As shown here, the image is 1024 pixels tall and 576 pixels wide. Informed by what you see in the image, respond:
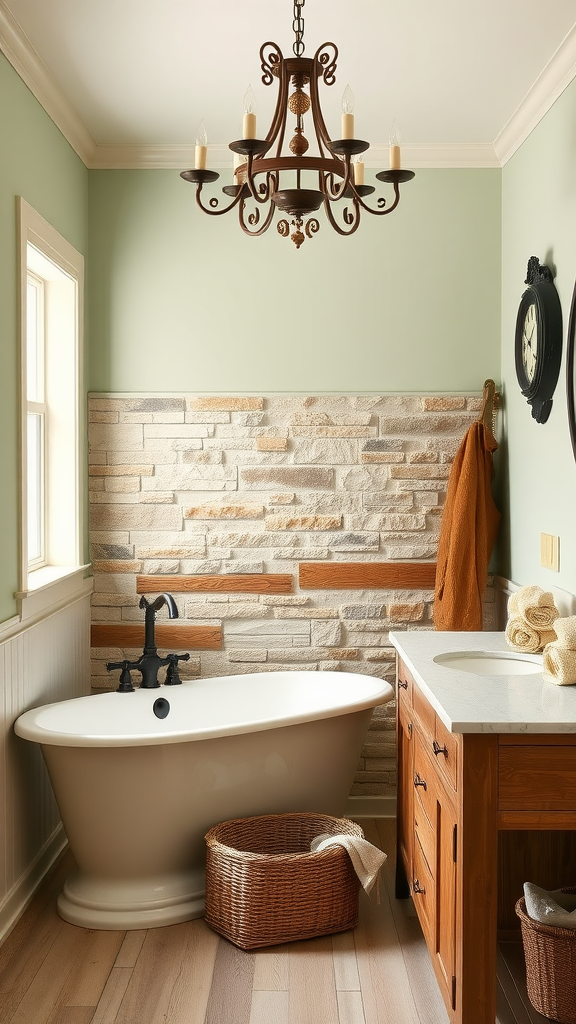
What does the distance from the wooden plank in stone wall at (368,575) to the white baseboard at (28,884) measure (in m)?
1.36

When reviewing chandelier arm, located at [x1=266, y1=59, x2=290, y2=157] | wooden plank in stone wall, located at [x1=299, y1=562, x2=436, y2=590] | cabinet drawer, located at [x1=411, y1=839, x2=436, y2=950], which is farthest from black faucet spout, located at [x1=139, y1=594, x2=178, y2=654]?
chandelier arm, located at [x1=266, y1=59, x2=290, y2=157]

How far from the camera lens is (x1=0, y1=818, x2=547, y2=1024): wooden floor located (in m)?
2.31

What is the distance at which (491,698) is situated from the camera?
2.09 m

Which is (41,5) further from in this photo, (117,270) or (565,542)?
(565,542)

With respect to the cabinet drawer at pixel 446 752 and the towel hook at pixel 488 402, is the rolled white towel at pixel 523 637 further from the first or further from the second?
the towel hook at pixel 488 402

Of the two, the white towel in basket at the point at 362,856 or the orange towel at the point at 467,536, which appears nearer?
the white towel in basket at the point at 362,856

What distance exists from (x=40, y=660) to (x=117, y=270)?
1.63 meters

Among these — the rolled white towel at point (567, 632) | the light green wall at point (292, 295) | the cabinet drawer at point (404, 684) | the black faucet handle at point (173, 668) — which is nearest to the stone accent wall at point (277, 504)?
the light green wall at point (292, 295)

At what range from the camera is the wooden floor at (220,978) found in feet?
7.59

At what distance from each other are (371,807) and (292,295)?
2.13m

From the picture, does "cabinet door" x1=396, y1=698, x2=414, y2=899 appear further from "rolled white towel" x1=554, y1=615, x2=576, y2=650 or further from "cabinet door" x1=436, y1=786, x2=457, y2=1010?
"rolled white towel" x1=554, y1=615, x2=576, y2=650

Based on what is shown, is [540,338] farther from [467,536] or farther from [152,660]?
[152,660]

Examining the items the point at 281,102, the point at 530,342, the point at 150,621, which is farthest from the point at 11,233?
the point at 530,342

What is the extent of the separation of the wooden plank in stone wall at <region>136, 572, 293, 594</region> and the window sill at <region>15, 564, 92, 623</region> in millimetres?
312
